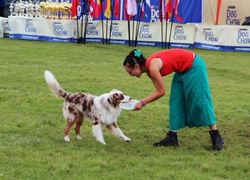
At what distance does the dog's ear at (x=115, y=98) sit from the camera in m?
6.87

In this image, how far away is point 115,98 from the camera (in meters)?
6.90

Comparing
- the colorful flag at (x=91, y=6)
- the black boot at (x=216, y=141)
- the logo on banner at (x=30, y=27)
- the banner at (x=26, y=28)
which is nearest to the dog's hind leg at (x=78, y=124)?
the black boot at (x=216, y=141)

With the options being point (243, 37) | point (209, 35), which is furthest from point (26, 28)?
point (243, 37)

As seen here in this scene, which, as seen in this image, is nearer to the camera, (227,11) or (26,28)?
(26,28)

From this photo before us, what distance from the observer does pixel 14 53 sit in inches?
736

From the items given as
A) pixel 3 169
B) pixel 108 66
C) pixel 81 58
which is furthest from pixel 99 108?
pixel 81 58

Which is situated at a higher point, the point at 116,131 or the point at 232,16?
the point at 232,16

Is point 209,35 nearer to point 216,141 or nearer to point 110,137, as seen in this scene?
point 110,137

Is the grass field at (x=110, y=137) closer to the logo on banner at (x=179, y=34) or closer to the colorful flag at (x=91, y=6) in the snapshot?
the logo on banner at (x=179, y=34)

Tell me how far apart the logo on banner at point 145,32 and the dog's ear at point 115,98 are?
1720 cm

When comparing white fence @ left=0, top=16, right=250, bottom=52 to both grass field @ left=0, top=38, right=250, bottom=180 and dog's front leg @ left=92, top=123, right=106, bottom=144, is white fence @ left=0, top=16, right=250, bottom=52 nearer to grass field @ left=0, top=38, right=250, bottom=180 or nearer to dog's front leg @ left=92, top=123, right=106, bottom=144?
grass field @ left=0, top=38, right=250, bottom=180

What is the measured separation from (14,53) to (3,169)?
13253 millimetres

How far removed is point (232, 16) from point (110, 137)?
19.0m

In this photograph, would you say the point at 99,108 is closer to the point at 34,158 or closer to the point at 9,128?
the point at 34,158
